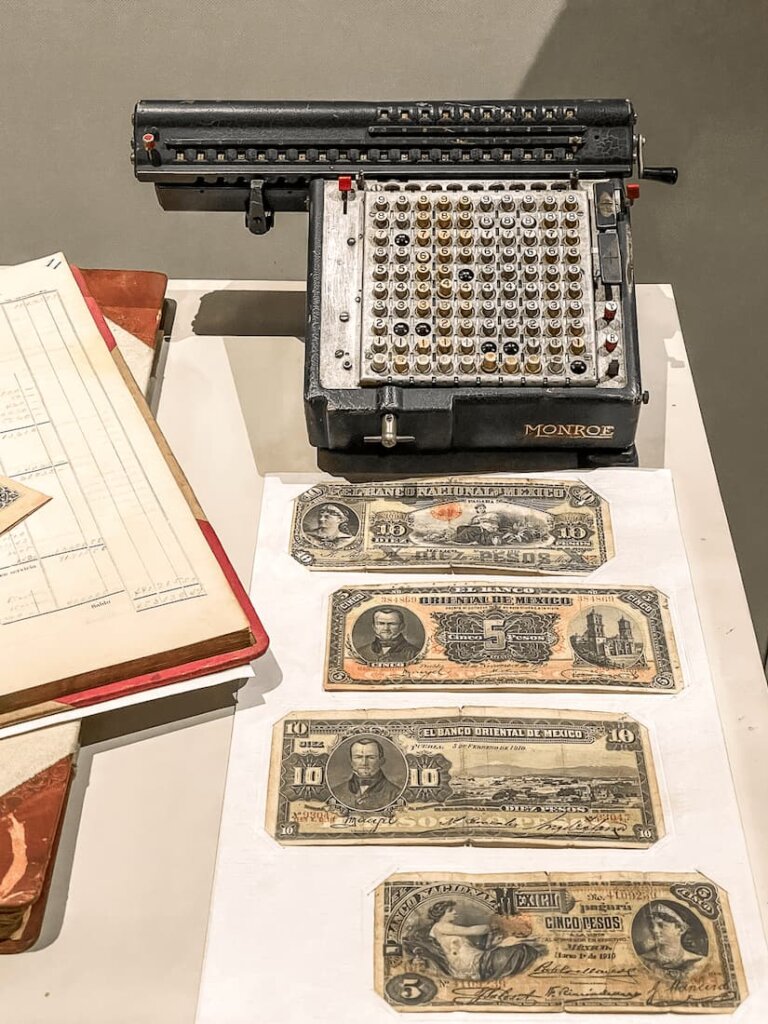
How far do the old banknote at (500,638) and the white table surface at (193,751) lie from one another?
6cm

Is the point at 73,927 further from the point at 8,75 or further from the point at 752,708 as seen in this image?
the point at 8,75

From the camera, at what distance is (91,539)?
0.87 metres

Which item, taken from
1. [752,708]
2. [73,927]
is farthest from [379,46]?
[73,927]

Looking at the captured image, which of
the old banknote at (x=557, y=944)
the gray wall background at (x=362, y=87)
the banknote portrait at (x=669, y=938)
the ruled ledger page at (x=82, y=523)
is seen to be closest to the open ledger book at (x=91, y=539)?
the ruled ledger page at (x=82, y=523)

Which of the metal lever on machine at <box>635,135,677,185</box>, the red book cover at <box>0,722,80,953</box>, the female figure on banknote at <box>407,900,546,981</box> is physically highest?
the metal lever on machine at <box>635,135,677,185</box>

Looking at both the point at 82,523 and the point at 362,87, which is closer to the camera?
the point at 82,523

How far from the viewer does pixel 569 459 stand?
39.6 inches

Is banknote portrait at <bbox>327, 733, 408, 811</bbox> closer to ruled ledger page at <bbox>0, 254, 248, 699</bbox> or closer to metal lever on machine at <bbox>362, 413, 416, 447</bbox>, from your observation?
ruled ledger page at <bbox>0, 254, 248, 699</bbox>

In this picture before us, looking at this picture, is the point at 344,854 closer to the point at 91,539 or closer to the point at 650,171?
the point at 91,539

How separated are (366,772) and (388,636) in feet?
0.40

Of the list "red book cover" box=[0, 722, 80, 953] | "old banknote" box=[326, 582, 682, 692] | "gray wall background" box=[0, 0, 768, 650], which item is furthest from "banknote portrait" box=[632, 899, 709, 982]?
"gray wall background" box=[0, 0, 768, 650]

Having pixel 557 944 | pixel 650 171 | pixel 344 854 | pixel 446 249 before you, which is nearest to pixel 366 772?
pixel 344 854

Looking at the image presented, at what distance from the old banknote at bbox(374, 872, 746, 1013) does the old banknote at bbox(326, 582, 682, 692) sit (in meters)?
0.16

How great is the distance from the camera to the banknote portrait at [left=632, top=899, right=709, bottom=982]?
0.72 metres
